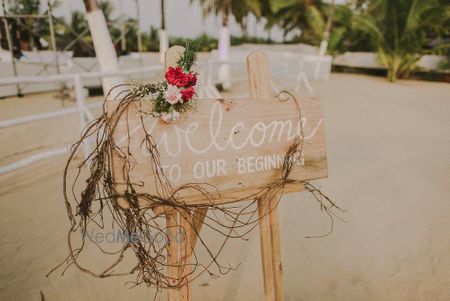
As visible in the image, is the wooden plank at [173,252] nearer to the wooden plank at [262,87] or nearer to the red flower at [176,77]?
the wooden plank at [262,87]

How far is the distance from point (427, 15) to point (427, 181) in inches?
389

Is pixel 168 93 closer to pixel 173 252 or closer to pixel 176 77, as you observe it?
pixel 176 77

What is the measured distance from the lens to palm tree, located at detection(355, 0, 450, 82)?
1077 cm

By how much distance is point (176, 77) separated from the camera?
3.49 feet

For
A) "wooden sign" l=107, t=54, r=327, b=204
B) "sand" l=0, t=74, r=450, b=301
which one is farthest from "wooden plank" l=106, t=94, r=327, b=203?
"sand" l=0, t=74, r=450, b=301

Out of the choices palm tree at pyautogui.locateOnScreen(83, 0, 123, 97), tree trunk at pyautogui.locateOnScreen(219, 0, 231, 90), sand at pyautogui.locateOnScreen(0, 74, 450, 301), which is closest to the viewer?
sand at pyautogui.locateOnScreen(0, 74, 450, 301)

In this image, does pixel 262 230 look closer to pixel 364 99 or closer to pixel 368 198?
pixel 368 198

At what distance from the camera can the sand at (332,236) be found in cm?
201

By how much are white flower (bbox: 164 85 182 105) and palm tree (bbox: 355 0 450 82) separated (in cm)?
1239

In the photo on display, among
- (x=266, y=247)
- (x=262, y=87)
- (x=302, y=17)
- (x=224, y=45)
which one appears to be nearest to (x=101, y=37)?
(x=262, y=87)

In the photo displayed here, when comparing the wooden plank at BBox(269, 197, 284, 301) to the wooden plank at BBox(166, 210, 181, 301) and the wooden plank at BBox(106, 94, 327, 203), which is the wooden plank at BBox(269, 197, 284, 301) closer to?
the wooden plank at BBox(106, 94, 327, 203)

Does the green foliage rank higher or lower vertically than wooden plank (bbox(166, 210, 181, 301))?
higher

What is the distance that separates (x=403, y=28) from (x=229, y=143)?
12624 millimetres

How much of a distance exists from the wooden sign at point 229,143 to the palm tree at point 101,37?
9.86 ft
